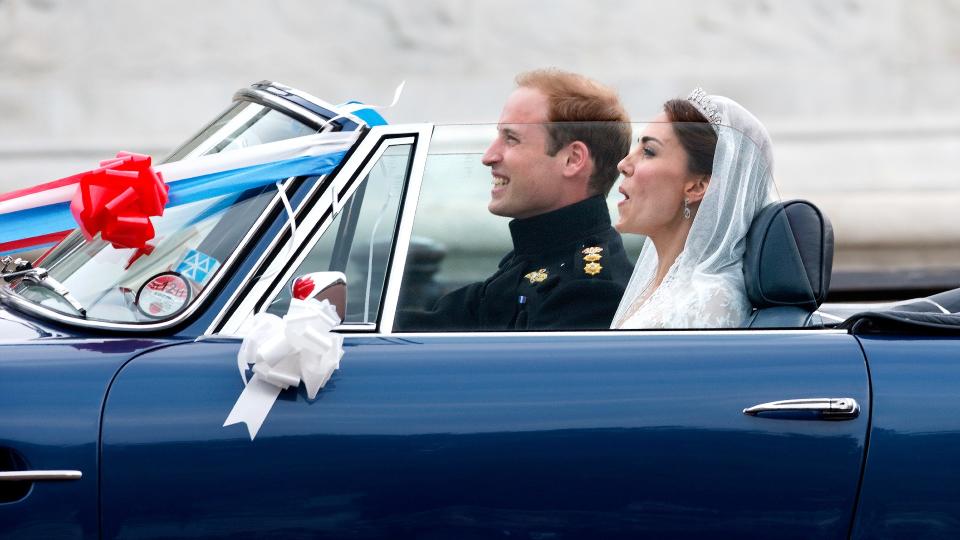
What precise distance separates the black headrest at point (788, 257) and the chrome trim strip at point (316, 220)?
2.69ft

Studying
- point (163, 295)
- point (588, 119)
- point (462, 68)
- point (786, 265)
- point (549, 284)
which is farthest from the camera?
point (462, 68)

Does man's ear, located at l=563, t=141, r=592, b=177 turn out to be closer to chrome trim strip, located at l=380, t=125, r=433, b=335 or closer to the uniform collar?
the uniform collar

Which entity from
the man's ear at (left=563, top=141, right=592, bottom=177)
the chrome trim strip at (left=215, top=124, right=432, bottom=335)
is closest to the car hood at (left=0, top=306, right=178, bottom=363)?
the chrome trim strip at (left=215, top=124, right=432, bottom=335)

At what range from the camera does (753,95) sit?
9.24m

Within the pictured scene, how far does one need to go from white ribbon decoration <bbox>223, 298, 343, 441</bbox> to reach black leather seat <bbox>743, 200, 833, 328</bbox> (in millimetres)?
991

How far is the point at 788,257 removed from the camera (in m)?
2.96

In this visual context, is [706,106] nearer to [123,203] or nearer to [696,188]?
Result: [696,188]

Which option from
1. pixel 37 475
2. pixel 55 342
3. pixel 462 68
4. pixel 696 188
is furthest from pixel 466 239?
pixel 462 68

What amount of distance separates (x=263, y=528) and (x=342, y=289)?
1.62 ft

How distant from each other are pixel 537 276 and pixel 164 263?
0.80 metres

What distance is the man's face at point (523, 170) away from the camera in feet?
9.68

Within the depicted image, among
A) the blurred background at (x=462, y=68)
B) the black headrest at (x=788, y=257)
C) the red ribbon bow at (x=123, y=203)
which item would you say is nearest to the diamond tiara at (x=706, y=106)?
the black headrest at (x=788, y=257)

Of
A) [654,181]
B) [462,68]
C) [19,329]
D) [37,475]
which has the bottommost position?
[37,475]

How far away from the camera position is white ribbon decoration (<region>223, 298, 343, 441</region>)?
7.88 feet
